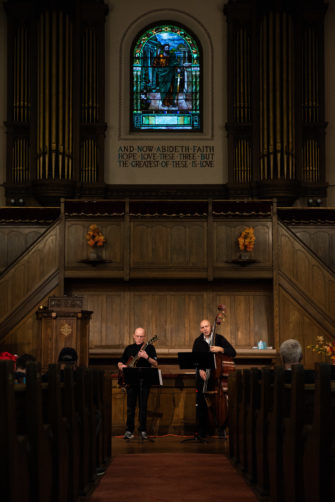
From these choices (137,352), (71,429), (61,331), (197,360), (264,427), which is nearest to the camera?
(71,429)

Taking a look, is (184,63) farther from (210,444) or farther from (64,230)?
(210,444)

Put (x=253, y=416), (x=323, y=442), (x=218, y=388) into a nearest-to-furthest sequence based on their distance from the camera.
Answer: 1. (x=323, y=442)
2. (x=253, y=416)
3. (x=218, y=388)

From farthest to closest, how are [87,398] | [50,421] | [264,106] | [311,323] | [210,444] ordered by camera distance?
1. [264,106]
2. [311,323]
3. [210,444]
4. [87,398]
5. [50,421]

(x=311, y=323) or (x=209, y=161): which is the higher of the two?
(x=209, y=161)

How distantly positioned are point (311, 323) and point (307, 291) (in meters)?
0.63

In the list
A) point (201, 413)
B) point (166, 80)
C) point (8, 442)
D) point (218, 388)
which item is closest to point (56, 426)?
point (8, 442)

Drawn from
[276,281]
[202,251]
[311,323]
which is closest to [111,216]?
[202,251]

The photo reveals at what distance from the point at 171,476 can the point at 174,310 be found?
836cm

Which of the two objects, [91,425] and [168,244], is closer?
[91,425]

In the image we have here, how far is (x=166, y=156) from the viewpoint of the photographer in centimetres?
1844

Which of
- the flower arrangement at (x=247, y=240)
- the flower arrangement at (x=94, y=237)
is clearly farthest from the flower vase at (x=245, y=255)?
the flower arrangement at (x=94, y=237)

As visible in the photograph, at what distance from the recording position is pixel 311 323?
15000mm

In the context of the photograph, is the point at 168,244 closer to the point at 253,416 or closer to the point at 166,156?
the point at 166,156

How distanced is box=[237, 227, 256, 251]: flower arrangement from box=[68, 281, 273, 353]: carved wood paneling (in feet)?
3.11
